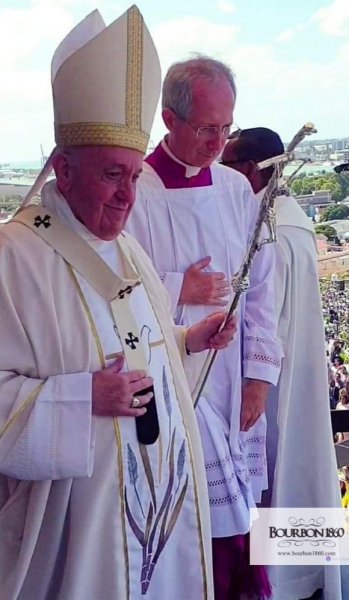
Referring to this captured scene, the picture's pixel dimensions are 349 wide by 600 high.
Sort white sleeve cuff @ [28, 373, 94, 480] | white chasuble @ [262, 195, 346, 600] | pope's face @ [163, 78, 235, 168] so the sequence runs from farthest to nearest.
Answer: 1. white chasuble @ [262, 195, 346, 600]
2. pope's face @ [163, 78, 235, 168]
3. white sleeve cuff @ [28, 373, 94, 480]

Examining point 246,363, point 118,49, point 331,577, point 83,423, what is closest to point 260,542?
point 331,577

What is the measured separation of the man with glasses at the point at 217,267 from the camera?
190cm

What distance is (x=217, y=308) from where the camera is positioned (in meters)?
2.03

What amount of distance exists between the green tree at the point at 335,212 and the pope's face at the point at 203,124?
32.0 inches

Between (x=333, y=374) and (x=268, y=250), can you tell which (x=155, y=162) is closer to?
(x=268, y=250)

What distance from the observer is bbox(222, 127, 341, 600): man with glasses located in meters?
2.34

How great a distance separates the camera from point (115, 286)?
144 cm

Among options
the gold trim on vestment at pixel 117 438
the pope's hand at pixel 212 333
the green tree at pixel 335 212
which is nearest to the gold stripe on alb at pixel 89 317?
the gold trim on vestment at pixel 117 438

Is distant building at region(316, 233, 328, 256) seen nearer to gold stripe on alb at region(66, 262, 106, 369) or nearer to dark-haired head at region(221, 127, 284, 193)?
dark-haired head at region(221, 127, 284, 193)

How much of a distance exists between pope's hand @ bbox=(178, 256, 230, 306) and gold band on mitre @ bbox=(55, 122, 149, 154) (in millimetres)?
613

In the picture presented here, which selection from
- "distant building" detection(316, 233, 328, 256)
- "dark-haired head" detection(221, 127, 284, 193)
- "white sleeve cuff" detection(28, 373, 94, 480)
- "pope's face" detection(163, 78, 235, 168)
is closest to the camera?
"white sleeve cuff" detection(28, 373, 94, 480)

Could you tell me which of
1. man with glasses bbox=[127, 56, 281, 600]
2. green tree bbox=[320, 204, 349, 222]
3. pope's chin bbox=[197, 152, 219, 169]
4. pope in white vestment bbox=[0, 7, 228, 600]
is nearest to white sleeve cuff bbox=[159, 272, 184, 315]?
man with glasses bbox=[127, 56, 281, 600]

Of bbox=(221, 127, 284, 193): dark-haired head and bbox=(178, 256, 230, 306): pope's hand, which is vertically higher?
bbox=(221, 127, 284, 193): dark-haired head

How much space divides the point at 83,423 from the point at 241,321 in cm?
90
